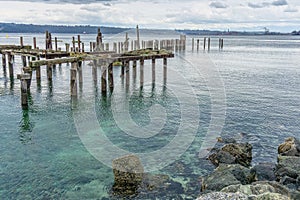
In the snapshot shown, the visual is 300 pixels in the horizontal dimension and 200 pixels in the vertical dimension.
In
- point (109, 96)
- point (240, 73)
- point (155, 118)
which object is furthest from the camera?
point (240, 73)

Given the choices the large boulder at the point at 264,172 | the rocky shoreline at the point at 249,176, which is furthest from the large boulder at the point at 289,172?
the large boulder at the point at 264,172

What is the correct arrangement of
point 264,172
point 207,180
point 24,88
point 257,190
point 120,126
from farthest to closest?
point 24,88, point 120,126, point 264,172, point 207,180, point 257,190

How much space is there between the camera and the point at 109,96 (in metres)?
24.8

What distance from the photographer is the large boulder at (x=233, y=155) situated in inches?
511

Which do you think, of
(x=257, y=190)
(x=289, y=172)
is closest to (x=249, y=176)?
(x=289, y=172)

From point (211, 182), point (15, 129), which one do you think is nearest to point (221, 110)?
point (211, 182)

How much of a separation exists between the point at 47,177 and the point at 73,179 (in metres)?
0.99

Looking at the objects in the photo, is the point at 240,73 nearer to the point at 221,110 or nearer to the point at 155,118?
the point at 221,110

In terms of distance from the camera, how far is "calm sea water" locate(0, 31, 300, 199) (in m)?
11.1

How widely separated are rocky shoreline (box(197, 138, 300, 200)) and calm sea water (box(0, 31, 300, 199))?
721 mm

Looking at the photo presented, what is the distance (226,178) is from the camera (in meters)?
10.2

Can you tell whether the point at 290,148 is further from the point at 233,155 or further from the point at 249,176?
the point at 249,176

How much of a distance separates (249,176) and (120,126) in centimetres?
859

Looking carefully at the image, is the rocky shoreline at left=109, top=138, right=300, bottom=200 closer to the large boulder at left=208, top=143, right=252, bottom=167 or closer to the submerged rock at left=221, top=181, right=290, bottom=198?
the submerged rock at left=221, top=181, right=290, bottom=198
